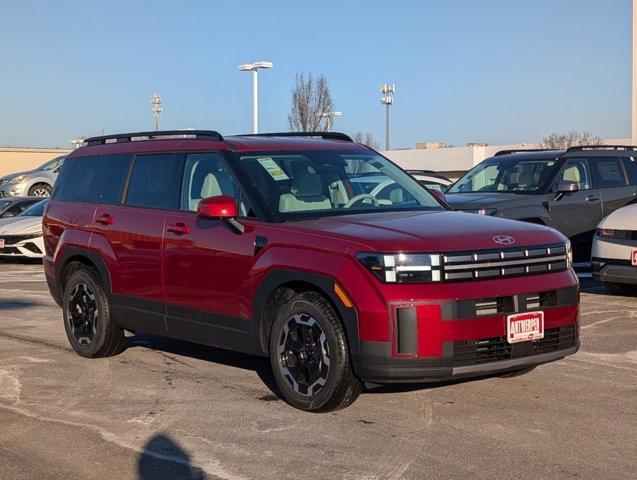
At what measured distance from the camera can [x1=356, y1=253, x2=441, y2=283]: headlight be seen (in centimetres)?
562

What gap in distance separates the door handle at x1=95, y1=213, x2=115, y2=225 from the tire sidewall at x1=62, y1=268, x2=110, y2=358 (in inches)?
19.7

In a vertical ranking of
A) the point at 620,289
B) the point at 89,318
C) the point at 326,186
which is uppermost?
the point at 326,186

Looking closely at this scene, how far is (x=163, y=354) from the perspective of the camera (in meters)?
8.36

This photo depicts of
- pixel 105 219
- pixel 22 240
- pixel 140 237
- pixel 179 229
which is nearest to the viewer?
pixel 179 229

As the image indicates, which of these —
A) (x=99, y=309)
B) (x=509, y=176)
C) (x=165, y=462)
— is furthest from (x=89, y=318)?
(x=509, y=176)

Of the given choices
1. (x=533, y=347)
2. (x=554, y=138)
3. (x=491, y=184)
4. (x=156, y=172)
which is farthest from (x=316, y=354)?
(x=554, y=138)

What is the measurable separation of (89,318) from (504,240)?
394 cm

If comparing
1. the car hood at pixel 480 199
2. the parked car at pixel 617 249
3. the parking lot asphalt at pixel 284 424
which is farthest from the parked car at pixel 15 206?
the parked car at pixel 617 249

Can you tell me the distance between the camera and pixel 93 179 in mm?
8438

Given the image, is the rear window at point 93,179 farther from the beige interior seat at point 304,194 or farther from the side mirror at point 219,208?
the beige interior seat at point 304,194

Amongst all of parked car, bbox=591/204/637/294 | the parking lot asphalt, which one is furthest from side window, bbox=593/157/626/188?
the parking lot asphalt

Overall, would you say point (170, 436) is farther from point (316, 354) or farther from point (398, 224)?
point (398, 224)

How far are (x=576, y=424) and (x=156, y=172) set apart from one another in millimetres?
3858

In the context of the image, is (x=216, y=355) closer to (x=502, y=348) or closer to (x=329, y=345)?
(x=329, y=345)
